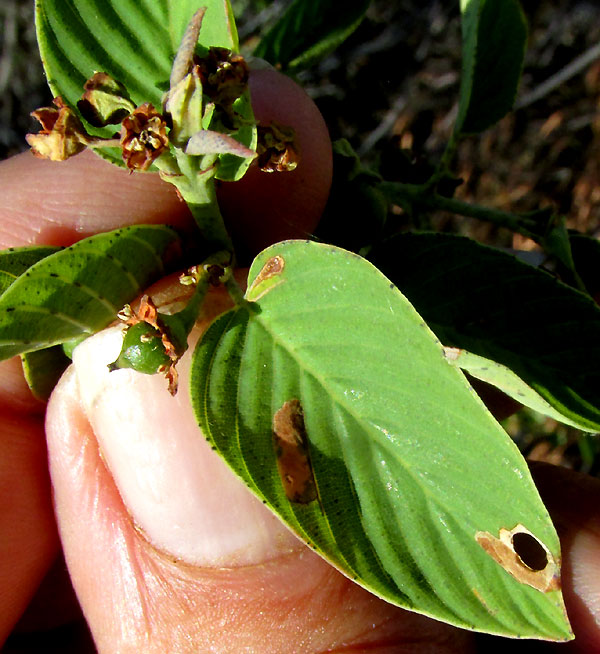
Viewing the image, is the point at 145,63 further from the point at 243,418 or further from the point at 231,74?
the point at 243,418

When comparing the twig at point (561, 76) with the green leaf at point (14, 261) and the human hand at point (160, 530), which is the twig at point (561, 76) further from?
the green leaf at point (14, 261)

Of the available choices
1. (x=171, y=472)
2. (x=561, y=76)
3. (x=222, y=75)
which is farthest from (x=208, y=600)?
(x=561, y=76)

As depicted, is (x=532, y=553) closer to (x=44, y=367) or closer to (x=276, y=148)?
(x=276, y=148)

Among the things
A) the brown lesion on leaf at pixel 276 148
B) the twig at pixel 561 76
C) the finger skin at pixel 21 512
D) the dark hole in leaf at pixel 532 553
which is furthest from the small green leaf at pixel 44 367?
the twig at pixel 561 76

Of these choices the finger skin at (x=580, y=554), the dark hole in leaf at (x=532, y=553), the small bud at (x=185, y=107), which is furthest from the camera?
the finger skin at (x=580, y=554)

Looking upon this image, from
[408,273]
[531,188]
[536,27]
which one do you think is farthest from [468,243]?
[536,27]

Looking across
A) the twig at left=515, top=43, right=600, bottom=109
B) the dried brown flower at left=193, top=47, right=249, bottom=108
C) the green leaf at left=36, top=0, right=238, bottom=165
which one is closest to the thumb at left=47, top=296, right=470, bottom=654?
the green leaf at left=36, top=0, right=238, bottom=165
